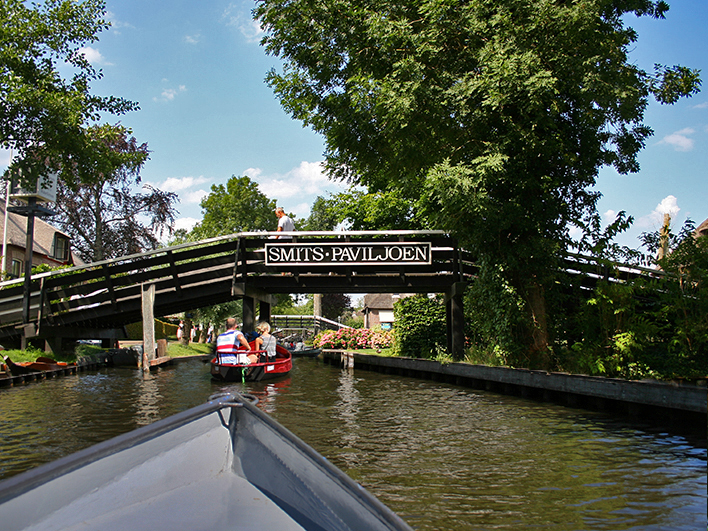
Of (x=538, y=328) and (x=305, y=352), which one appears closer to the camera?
(x=538, y=328)

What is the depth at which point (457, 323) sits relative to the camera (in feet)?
46.9

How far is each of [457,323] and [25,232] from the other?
28.7 metres

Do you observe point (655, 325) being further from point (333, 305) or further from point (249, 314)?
point (333, 305)

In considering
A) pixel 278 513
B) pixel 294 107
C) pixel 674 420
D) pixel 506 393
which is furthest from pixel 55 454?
pixel 294 107

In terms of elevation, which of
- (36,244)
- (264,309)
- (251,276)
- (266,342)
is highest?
(36,244)

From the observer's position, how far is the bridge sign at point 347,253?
14.3m

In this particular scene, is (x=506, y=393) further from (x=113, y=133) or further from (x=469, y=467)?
(x=113, y=133)

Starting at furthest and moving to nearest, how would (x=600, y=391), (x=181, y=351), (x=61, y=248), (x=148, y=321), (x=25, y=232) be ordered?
(x=61, y=248)
(x=25, y=232)
(x=181, y=351)
(x=148, y=321)
(x=600, y=391)

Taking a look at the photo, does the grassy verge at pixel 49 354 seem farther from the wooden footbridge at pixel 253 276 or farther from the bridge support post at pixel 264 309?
the bridge support post at pixel 264 309

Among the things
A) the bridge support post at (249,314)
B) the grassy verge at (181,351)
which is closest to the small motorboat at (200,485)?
the bridge support post at (249,314)

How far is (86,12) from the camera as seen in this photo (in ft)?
45.4

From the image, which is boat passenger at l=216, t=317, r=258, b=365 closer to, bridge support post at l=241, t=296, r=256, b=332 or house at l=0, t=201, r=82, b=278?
bridge support post at l=241, t=296, r=256, b=332

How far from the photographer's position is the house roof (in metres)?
30.0

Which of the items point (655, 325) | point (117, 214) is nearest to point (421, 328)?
point (655, 325)
